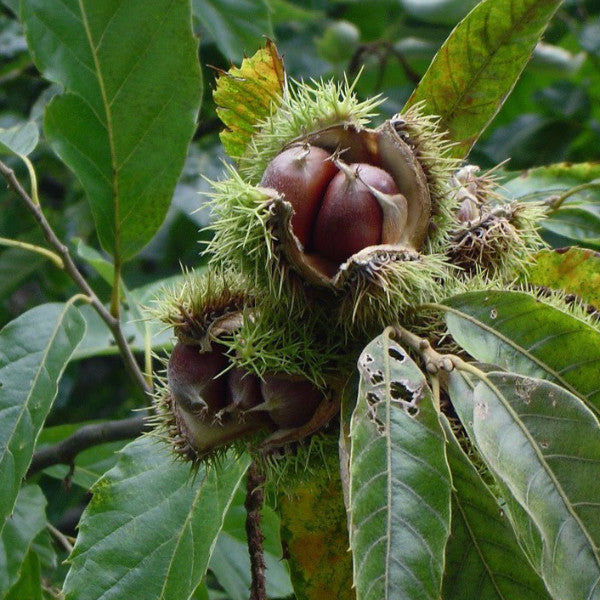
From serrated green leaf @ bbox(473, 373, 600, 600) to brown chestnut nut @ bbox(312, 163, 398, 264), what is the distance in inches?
9.1

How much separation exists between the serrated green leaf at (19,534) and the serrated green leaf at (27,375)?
0.75ft

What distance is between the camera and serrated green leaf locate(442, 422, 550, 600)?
3.07ft

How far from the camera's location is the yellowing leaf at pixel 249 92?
1.19 meters

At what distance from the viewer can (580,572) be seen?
0.82 metres

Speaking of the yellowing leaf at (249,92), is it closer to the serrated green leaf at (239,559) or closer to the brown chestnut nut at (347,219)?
the brown chestnut nut at (347,219)

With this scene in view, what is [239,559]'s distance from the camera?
1.72 m

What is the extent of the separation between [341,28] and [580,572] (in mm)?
2111

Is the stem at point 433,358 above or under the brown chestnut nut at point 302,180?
under

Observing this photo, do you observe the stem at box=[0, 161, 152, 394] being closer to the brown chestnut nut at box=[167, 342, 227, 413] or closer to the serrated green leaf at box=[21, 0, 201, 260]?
the serrated green leaf at box=[21, 0, 201, 260]

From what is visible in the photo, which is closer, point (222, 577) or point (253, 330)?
point (253, 330)

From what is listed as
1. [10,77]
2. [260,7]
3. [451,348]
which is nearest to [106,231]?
[451,348]

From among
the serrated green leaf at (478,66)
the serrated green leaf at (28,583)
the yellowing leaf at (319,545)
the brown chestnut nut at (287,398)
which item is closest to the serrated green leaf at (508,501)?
the brown chestnut nut at (287,398)

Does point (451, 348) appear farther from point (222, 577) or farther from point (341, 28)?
point (341, 28)

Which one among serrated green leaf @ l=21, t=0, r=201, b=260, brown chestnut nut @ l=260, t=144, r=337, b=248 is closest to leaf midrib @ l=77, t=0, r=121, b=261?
serrated green leaf @ l=21, t=0, r=201, b=260
